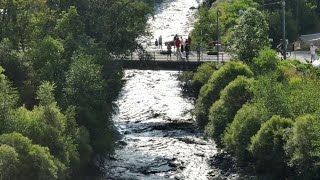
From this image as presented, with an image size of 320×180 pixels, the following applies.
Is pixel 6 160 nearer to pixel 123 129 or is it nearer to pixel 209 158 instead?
pixel 209 158

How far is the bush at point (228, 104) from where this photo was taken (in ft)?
170

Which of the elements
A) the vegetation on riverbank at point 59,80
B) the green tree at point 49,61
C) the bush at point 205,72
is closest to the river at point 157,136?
the vegetation on riverbank at point 59,80

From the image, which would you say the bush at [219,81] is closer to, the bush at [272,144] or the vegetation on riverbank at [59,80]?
the vegetation on riverbank at [59,80]

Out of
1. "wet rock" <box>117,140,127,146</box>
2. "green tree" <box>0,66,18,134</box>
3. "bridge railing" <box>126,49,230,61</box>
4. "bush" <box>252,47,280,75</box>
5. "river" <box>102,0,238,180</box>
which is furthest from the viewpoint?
"bridge railing" <box>126,49,230,61</box>

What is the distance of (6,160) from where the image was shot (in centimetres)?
3519

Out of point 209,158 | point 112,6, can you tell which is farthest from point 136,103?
point 209,158

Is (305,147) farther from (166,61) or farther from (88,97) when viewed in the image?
(166,61)

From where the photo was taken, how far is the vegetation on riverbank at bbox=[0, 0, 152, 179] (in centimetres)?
3897

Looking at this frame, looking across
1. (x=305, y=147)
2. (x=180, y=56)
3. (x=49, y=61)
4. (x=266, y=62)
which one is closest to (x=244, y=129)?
(x=305, y=147)

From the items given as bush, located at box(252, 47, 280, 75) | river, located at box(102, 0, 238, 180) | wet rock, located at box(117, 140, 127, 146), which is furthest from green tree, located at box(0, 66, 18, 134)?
bush, located at box(252, 47, 280, 75)

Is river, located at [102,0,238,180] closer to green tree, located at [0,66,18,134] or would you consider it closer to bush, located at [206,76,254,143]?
bush, located at [206,76,254,143]

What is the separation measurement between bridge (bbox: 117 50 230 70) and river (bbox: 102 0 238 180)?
3.93m

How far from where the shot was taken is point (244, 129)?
4731 centimetres

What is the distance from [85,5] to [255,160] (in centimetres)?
2454
